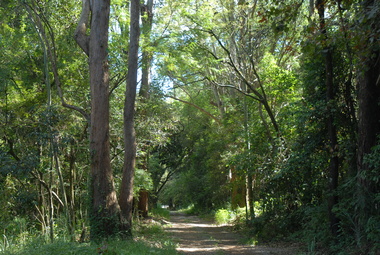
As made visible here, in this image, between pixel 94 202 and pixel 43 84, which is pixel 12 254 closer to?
pixel 94 202

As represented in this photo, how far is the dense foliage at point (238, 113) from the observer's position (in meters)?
8.95

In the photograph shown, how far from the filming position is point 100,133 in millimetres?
12047

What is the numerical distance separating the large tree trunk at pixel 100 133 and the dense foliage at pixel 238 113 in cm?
44

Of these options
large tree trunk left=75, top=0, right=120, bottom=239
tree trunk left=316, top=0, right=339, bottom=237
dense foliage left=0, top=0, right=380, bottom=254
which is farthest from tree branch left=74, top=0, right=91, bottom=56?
tree trunk left=316, top=0, right=339, bottom=237

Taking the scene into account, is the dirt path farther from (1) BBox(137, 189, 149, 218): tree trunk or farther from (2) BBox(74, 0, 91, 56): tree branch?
(2) BBox(74, 0, 91, 56): tree branch

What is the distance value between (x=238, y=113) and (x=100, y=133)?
8.34 metres

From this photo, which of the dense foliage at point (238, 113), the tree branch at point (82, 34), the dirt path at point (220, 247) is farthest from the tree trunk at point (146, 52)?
the dirt path at point (220, 247)

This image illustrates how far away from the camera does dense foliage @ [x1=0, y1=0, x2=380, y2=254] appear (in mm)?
8953

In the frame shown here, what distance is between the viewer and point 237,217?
66.2ft

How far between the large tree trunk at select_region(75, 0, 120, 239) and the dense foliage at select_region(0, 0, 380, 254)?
44cm

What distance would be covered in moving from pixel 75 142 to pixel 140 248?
5.42m

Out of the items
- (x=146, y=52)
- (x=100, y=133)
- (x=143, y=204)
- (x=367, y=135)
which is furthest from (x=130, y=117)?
(x=143, y=204)

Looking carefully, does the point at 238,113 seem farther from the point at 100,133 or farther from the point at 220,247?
the point at 100,133

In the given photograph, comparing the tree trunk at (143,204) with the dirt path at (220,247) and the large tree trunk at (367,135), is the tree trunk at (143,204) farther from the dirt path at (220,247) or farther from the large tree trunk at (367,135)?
the large tree trunk at (367,135)
